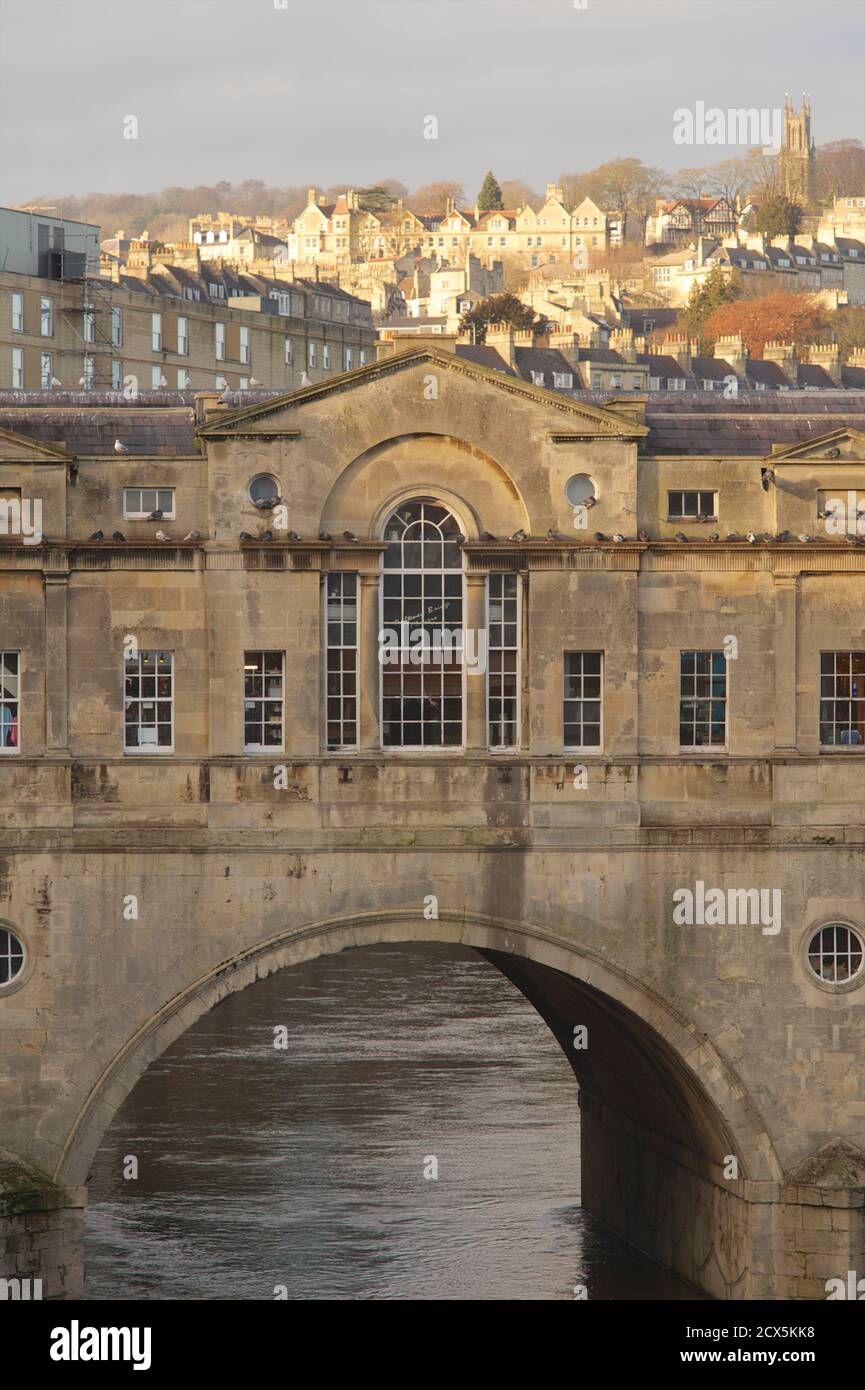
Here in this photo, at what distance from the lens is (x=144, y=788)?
44.8m

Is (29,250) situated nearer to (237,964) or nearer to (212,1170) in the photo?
(212,1170)

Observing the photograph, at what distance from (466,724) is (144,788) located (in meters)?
5.71

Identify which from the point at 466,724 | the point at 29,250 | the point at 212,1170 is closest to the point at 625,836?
the point at 466,724

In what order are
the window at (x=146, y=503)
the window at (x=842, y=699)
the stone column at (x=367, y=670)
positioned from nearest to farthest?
1. the window at (x=146, y=503)
2. the stone column at (x=367, y=670)
3. the window at (x=842, y=699)

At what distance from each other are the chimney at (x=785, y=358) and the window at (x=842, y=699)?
98.2 m

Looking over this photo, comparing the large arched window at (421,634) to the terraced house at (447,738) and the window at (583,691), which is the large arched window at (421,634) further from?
the window at (583,691)

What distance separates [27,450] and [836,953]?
16700 mm

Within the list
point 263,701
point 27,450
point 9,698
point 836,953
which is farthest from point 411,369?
point 836,953

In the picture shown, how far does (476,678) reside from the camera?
4538 cm

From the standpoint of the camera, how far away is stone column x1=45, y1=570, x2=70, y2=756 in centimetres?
4447

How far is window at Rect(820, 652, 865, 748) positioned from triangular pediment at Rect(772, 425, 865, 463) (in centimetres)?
348

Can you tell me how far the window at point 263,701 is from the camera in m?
45.1

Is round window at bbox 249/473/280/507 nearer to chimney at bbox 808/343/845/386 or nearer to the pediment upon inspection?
the pediment

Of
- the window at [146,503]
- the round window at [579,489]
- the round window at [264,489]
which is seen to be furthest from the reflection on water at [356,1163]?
the round window at [264,489]
